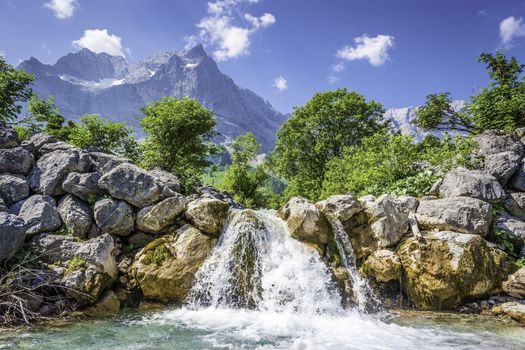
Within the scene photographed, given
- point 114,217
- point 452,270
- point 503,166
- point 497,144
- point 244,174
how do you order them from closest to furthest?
1. point 452,270
2. point 114,217
3. point 503,166
4. point 497,144
5. point 244,174

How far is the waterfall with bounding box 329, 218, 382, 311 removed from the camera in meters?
12.0

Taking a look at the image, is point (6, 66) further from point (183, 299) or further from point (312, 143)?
point (312, 143)

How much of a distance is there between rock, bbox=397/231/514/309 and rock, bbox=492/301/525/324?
0.68 meters

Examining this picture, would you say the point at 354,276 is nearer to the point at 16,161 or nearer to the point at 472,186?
the point at 472,186

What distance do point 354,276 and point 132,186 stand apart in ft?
31.1

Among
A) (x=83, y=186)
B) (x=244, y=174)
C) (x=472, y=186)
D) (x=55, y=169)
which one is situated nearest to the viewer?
(x=83, y=186)

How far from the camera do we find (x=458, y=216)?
42.7ft

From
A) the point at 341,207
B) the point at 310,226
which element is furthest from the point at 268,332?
the point at 341,207

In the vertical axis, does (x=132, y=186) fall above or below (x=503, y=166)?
below

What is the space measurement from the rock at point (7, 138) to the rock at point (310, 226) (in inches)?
490

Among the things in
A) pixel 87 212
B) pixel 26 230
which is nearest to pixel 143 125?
pixel 87 212

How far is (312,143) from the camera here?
3659cm

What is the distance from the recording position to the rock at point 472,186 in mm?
14078

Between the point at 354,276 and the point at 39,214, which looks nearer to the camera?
the point at 39,214
